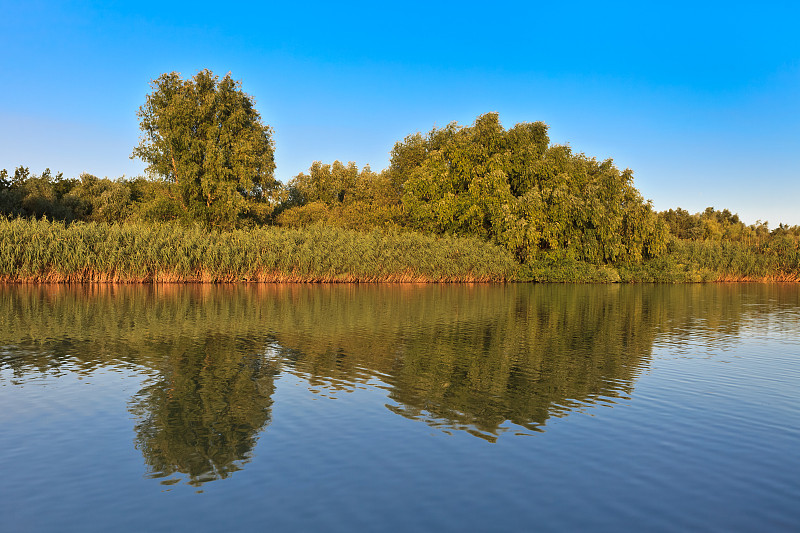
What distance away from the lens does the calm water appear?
7.05 m

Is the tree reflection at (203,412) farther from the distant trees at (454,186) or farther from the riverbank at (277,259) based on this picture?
the distant trees at (454,186)

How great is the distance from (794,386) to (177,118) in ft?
209

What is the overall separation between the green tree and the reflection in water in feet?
110

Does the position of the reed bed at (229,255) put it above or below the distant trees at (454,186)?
below

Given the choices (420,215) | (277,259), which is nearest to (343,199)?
(420,215)

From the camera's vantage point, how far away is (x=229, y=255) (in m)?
48.3

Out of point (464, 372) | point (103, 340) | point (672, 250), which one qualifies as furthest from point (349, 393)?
point (672, 250)

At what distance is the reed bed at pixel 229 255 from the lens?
4219 cm

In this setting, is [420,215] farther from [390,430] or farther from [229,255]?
[390,430]

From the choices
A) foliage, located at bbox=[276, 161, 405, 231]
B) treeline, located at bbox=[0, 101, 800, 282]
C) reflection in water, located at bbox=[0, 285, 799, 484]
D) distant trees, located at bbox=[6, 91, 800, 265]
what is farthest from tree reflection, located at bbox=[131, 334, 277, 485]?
foliage, located at bbox=[276, 161, 405, 231]

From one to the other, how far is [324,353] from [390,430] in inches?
302

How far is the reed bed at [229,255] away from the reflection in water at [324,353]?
8.59 meters

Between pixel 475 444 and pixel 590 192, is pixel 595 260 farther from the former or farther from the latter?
pixel 475 444

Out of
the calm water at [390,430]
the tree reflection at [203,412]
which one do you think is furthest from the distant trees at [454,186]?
the tree reflection at [203,412]
